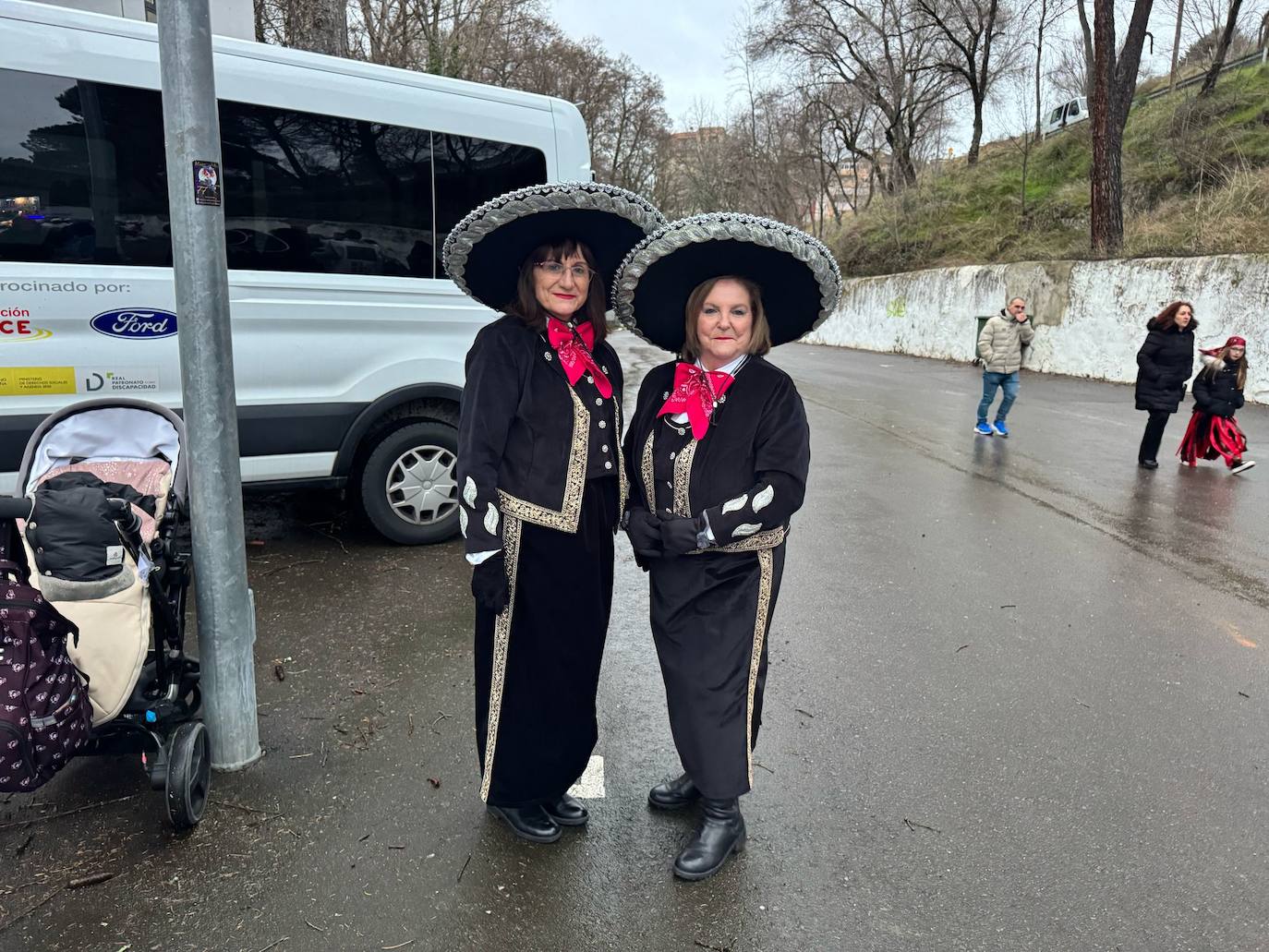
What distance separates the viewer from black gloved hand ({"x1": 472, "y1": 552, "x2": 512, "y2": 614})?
8.01 ft

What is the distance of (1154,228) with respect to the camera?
1847 centimetres

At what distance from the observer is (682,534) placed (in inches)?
97.2

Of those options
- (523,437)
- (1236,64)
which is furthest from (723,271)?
(1236,64)

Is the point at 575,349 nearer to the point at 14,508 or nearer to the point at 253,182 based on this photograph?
the point at 14,508

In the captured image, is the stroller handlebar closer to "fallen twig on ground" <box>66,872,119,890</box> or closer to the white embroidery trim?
"fallen twig on ground" <box>66,872,119,890</box>

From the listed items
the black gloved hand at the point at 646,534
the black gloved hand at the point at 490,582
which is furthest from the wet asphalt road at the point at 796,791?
the black gloved hand at the point at 646,534

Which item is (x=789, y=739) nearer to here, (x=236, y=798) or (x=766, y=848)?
(x=766, y=848)

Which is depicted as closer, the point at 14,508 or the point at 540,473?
the point at 14,508

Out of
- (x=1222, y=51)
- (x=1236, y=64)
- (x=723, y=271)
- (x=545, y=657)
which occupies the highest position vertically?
(x=1236, y=64)

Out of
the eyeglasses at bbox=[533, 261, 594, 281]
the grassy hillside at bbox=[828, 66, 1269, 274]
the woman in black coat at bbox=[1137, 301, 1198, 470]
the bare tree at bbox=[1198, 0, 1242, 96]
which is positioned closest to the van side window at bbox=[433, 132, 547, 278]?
the eyeglasses at bbox=[533, 261, 594, 281]

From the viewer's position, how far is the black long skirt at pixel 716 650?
101 inches

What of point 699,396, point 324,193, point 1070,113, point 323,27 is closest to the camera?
point 699,396

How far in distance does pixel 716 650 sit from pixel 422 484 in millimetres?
3184

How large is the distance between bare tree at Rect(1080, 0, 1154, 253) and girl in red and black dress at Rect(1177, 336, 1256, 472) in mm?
10791
